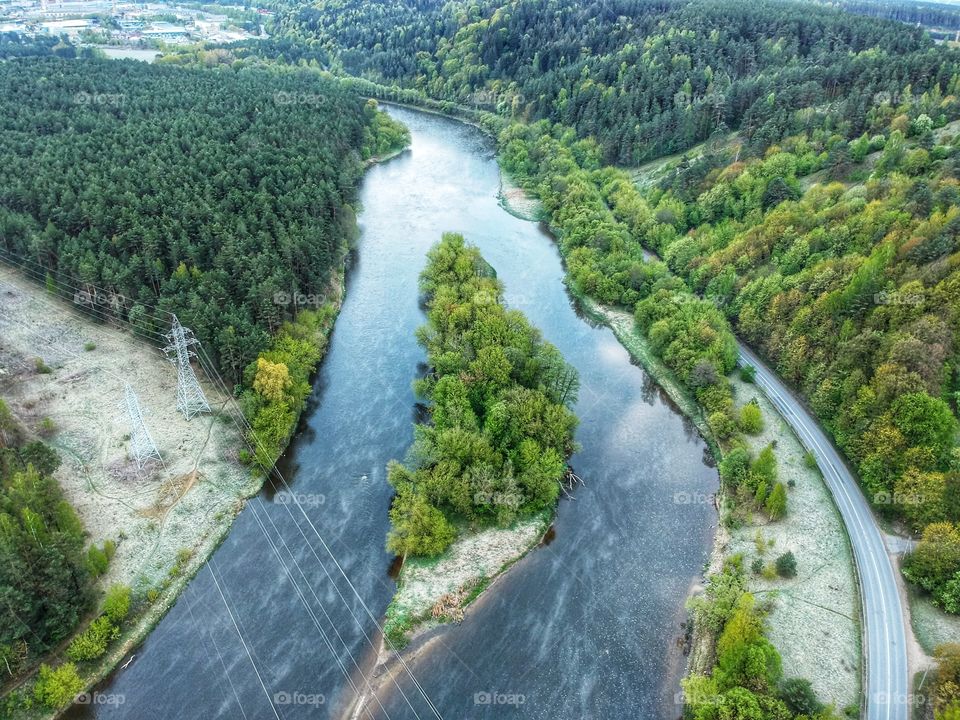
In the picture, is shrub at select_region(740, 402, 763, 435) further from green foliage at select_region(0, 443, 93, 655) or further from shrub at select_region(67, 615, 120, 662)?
green foliage at select_region(0, 443, 93, 655)

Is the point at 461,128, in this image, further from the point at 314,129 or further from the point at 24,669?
→ the point at 24,669

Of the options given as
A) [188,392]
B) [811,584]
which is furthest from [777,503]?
[188,392]

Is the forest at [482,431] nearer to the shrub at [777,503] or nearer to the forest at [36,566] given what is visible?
the shrub at [777,503]

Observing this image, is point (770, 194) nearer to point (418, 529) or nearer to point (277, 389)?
point (418, 529)

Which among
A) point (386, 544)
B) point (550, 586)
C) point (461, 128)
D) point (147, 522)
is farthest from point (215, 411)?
point (461, 128)

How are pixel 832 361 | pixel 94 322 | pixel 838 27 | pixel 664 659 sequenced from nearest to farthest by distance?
pixel 664 659 → pixel 832 361 → pixel 94 322 → pixel 838 27

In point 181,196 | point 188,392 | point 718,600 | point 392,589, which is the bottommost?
point 188,392
